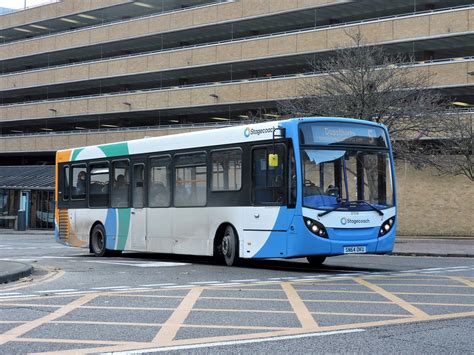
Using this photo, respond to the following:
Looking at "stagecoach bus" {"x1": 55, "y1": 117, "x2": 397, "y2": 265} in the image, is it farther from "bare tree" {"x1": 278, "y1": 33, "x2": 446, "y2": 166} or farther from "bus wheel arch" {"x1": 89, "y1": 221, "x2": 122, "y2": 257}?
"bare tree" {"x1": 278, "y1": 33, "x2": 446, "y2": 166}

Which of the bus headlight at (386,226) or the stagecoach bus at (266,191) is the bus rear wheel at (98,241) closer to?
the stagecoach bus at (266,191)

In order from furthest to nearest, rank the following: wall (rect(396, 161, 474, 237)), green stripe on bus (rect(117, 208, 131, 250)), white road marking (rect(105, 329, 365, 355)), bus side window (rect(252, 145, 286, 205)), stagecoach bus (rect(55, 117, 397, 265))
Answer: wall (rect(396, 161, 474, 237))
green stripe on bus (rect(117, 208, 131, 250))
bus side window (rect(252, 145, 286, 205))
stagecoach bus (rect(55, 117, 397, 265))
white road marking (rect(105, 329, 365, 355))

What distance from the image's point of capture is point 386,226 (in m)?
15.3

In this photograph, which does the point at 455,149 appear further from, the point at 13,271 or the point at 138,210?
the point at 13,271

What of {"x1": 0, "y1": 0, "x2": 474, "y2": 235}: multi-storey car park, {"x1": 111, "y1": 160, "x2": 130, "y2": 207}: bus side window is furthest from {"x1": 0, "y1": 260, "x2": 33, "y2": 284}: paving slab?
{"x1": 0, "y1": 0, "x2": 474, "y2": 235}: multi-storey car park

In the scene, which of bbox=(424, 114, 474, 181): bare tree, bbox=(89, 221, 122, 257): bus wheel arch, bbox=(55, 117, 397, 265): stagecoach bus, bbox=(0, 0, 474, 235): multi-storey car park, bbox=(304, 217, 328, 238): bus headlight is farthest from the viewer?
bbox=(0, 0, 474, 235): multi-storey car park

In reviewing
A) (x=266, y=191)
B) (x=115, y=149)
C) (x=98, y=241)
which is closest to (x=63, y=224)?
(x=98, y=241)

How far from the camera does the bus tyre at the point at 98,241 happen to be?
2083cm

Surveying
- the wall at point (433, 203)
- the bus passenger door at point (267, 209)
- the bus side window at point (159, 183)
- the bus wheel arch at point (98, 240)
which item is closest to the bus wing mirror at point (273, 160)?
the bus passenger door at point (267, 209)

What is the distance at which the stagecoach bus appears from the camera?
14.5 meters

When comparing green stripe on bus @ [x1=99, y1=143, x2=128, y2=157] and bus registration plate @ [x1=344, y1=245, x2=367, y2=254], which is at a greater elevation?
green stripe on bus @ [x1=99, y1=143, x2=128, y2=157]

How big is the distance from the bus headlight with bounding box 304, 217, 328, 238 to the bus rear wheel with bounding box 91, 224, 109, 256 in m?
8.37

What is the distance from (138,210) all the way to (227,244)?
12.7 ft

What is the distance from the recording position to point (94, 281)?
43.3ft
